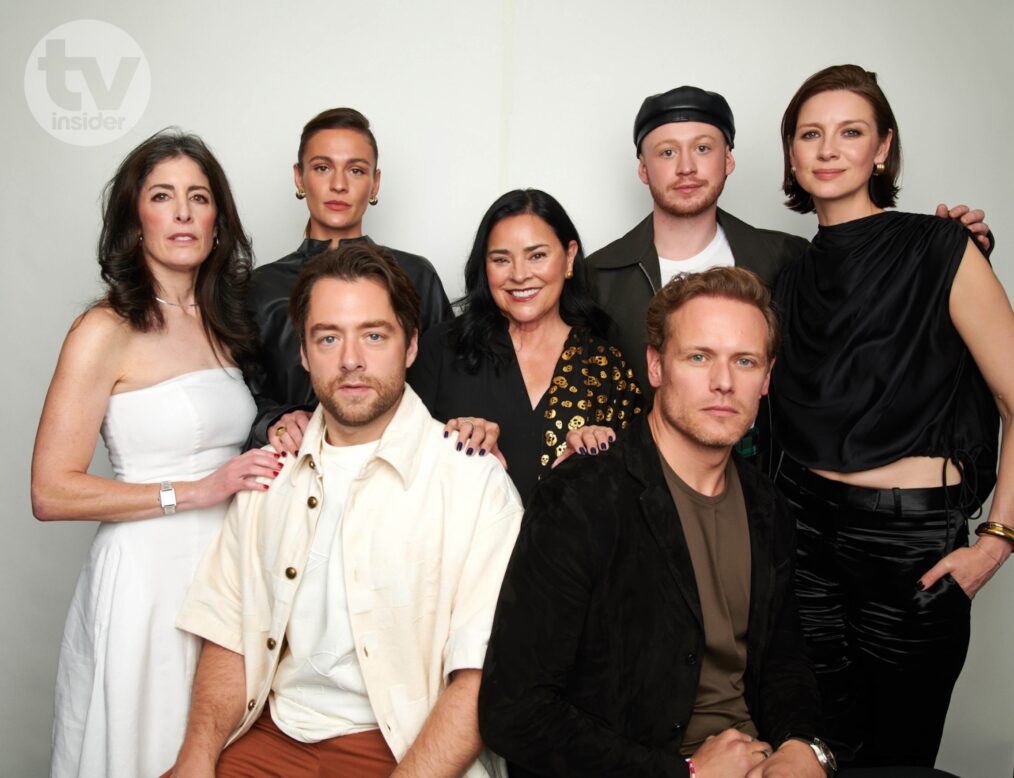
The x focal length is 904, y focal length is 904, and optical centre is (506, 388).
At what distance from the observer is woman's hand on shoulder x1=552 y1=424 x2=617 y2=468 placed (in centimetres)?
222

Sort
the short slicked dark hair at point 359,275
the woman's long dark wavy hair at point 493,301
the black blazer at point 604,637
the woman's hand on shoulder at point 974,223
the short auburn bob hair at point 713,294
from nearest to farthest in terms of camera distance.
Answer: the black blazer at point 604,637
the short auburn bob hair at point 713,294
the short slicked dark hair at point 359,275
the woman's hand on shoulder at point 974,223
the woman's long dark wavy hair at point 493,301

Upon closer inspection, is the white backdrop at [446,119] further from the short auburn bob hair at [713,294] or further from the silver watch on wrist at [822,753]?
the silver watch on wrist at [822,753]

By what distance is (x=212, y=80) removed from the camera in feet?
12.4

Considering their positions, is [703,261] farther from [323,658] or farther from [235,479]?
[323,658]

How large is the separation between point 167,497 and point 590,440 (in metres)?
1.09

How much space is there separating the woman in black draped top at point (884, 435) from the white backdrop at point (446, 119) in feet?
4.26

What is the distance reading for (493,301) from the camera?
9.07 ft

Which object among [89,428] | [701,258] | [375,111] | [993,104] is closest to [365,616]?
[89,428]

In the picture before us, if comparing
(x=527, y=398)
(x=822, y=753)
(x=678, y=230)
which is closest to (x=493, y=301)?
(x=527, y=398)

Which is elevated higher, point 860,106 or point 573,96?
point 573,96

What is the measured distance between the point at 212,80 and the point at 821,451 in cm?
285

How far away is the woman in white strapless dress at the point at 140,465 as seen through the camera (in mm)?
2275

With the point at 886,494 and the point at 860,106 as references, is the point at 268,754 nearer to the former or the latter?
the point at 886,494

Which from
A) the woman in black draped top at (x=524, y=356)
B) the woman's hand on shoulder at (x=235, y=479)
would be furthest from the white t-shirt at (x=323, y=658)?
the woman in black draped top at (x=524, y=356)
